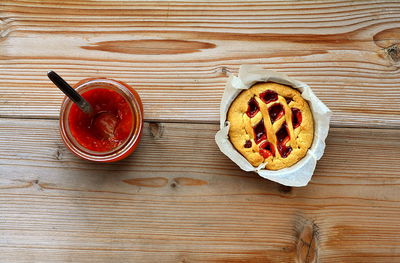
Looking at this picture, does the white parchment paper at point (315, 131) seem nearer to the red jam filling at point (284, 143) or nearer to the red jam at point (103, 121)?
the red jam filling at point (284, 143)

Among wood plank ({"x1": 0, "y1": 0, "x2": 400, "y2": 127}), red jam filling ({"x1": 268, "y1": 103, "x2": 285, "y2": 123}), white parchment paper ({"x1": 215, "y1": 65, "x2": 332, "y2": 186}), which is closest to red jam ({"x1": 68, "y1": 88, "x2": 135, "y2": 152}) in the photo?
wood plank ({"x1": 0, "y1": 0, "x2": 400, "y2": 127})

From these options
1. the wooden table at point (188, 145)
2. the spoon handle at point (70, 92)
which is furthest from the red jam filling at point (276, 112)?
the spoon handle at point (70, 92)

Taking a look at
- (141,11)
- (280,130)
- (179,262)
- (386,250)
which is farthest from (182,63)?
(386,250)

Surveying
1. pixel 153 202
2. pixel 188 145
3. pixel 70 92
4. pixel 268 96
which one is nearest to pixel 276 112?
pixel 268 96

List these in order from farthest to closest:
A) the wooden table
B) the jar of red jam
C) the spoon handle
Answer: the wooden table, the jar of red jam, the spoon handle

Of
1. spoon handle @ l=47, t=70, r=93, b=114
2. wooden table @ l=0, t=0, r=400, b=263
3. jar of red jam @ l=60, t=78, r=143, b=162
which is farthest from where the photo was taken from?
wooden table @ l=0, t=0, r=400, b=263

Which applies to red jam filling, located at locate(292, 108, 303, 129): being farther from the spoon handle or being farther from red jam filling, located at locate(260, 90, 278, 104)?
the spoon handle

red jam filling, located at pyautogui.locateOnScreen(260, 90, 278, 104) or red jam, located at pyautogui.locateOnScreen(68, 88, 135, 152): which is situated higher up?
red jam filling, located at pyautogui.locateOnScreen(260, 90, 278, 104)
